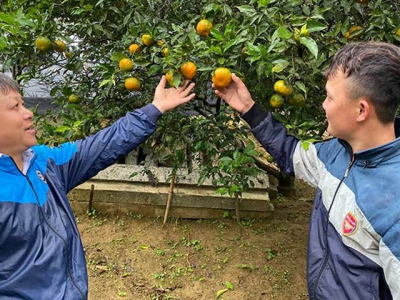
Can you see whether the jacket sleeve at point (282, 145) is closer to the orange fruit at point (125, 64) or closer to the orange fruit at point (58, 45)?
the orange fruit at point (125, 64)

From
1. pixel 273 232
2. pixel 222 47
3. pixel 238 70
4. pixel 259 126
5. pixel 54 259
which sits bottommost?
pixel 273 232

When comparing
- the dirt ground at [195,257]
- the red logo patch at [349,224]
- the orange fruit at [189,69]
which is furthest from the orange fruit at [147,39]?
the dirt ground at [195,257]

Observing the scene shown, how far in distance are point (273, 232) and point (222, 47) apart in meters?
2.48

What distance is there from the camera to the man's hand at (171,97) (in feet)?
6.23

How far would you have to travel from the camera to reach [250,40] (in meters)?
1.73

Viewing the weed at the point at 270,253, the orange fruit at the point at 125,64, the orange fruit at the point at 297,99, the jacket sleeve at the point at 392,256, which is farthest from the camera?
the weed at the point at 270,253

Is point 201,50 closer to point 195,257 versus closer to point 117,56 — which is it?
point 117,56

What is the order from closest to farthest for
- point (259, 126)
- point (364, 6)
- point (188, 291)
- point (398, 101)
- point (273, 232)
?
point (398, 101)
point (259, 126)
point (364, 6)
point (188, 291)
point (273, 232)

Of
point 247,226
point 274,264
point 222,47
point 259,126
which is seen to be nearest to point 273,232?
point 247,226

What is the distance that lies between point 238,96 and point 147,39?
548 millimetres

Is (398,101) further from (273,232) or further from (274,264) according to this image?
(273,232)

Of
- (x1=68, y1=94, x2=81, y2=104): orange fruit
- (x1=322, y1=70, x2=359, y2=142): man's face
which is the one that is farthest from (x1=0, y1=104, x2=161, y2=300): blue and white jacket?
(x1=322, y1=70, x2=359, y2=142): man's face

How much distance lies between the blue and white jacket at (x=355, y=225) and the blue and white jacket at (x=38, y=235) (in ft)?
3.12

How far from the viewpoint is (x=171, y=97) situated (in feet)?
6.30
